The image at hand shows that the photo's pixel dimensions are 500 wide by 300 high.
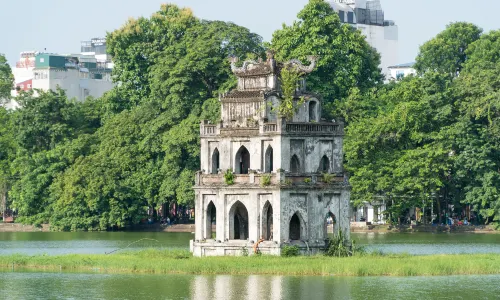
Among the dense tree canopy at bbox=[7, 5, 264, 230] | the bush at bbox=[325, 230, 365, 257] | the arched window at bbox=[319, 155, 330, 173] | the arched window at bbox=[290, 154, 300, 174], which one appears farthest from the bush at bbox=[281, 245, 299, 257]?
the dense tree canopy at bbox=[7, 5, 264, 230]

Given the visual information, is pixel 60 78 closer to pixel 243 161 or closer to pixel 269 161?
pixel 243 161

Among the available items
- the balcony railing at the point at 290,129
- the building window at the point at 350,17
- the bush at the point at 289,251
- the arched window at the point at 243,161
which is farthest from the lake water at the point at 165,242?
the building window at the point at 350,17

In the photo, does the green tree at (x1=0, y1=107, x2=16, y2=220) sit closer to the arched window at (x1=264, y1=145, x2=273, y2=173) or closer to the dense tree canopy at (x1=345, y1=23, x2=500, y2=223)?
the dense tree canopy at (x1=345, y1=23, x2=500, y2=223)

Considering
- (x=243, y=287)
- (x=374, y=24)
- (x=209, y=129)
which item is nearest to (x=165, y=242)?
(x=209, y=129)

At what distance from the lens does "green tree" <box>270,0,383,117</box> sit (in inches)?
4355

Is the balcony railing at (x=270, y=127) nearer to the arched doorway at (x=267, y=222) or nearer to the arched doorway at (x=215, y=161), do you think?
the arched doorway at (x=267, y=222)

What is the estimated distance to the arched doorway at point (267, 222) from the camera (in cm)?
7294

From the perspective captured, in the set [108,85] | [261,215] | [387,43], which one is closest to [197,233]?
[261,215]

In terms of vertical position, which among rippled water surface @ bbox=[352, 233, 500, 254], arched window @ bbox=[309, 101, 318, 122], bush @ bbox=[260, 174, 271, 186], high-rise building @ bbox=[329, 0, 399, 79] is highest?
high-rise building @ bbox=[329, 0, 399, 79]

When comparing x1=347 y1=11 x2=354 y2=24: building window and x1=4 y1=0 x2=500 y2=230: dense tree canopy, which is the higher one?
x1=347 y1=11 x2=354 y2=24: building window

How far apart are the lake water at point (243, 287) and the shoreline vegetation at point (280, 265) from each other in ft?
3.68

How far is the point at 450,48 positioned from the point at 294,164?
57831mm

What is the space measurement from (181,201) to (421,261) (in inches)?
1570

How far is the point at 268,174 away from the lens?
2849 inches
